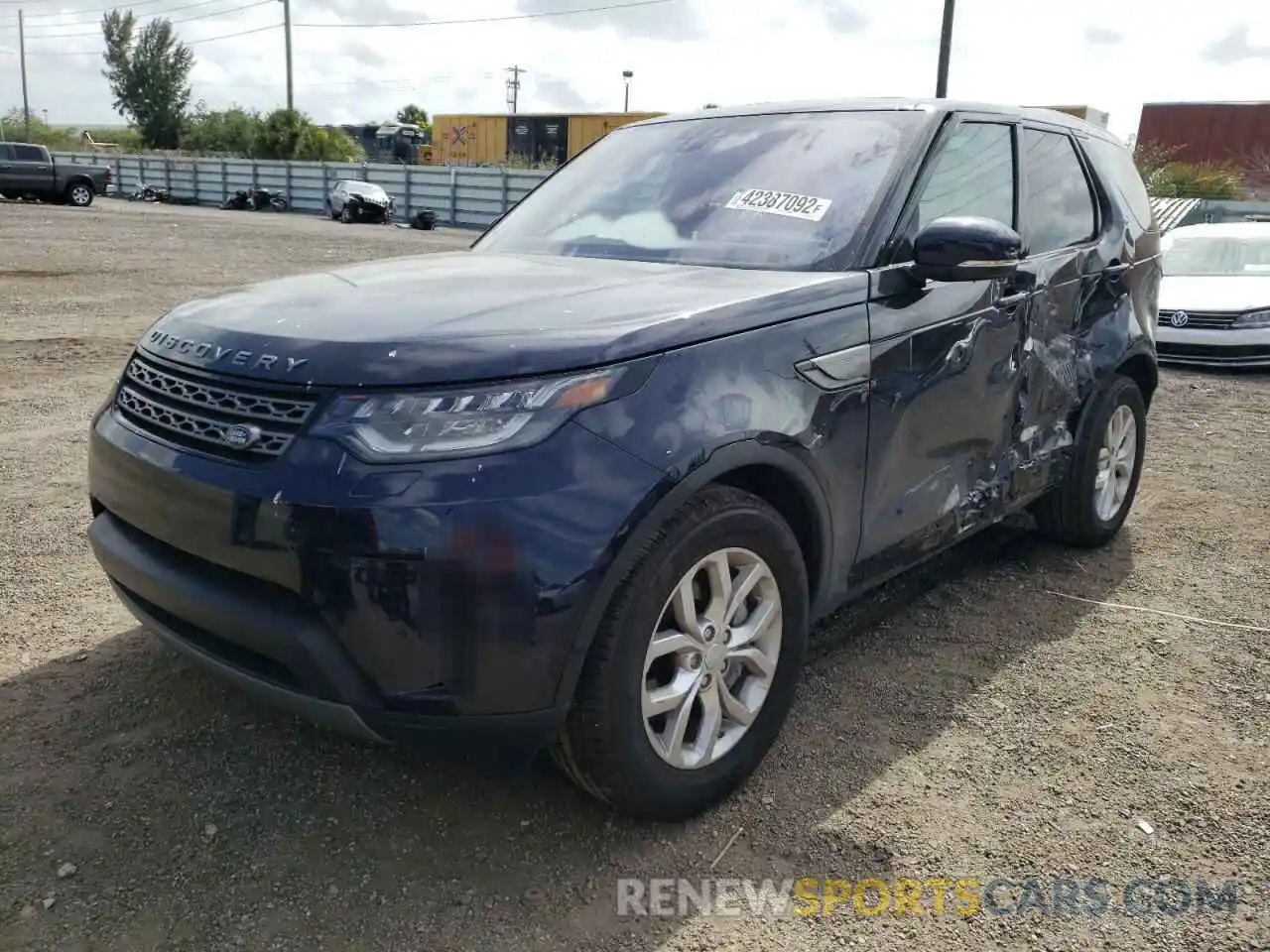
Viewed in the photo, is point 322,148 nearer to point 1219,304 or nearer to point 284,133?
point 284,133

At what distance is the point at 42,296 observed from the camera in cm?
1122

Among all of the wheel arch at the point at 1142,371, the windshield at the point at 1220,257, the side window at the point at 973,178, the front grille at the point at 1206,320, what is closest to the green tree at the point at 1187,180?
the windshield at the point at 1220,257

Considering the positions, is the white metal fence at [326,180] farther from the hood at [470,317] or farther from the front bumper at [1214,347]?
the hood at [470,317]

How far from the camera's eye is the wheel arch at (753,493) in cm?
222

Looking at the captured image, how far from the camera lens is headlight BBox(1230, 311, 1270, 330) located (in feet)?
31.3

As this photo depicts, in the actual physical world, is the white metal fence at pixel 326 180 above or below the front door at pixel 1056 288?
above

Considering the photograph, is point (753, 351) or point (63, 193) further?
point (63, 193)

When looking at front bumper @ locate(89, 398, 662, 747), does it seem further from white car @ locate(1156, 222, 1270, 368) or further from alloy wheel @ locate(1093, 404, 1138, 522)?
white car @ locate(1156, 222, 1270, 368)

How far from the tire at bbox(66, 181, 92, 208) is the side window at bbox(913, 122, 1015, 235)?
34082 millimetres

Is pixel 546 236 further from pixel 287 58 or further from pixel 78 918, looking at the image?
pixel 287 58

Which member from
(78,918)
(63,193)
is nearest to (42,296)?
(78,918)

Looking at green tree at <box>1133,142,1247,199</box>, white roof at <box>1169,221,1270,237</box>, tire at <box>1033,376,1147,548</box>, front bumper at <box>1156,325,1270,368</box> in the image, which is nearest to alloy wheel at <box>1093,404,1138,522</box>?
tire at <box>1033,376,1147,548</box>

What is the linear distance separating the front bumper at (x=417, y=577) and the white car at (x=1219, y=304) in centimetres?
827

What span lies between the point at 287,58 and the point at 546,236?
5540cm
